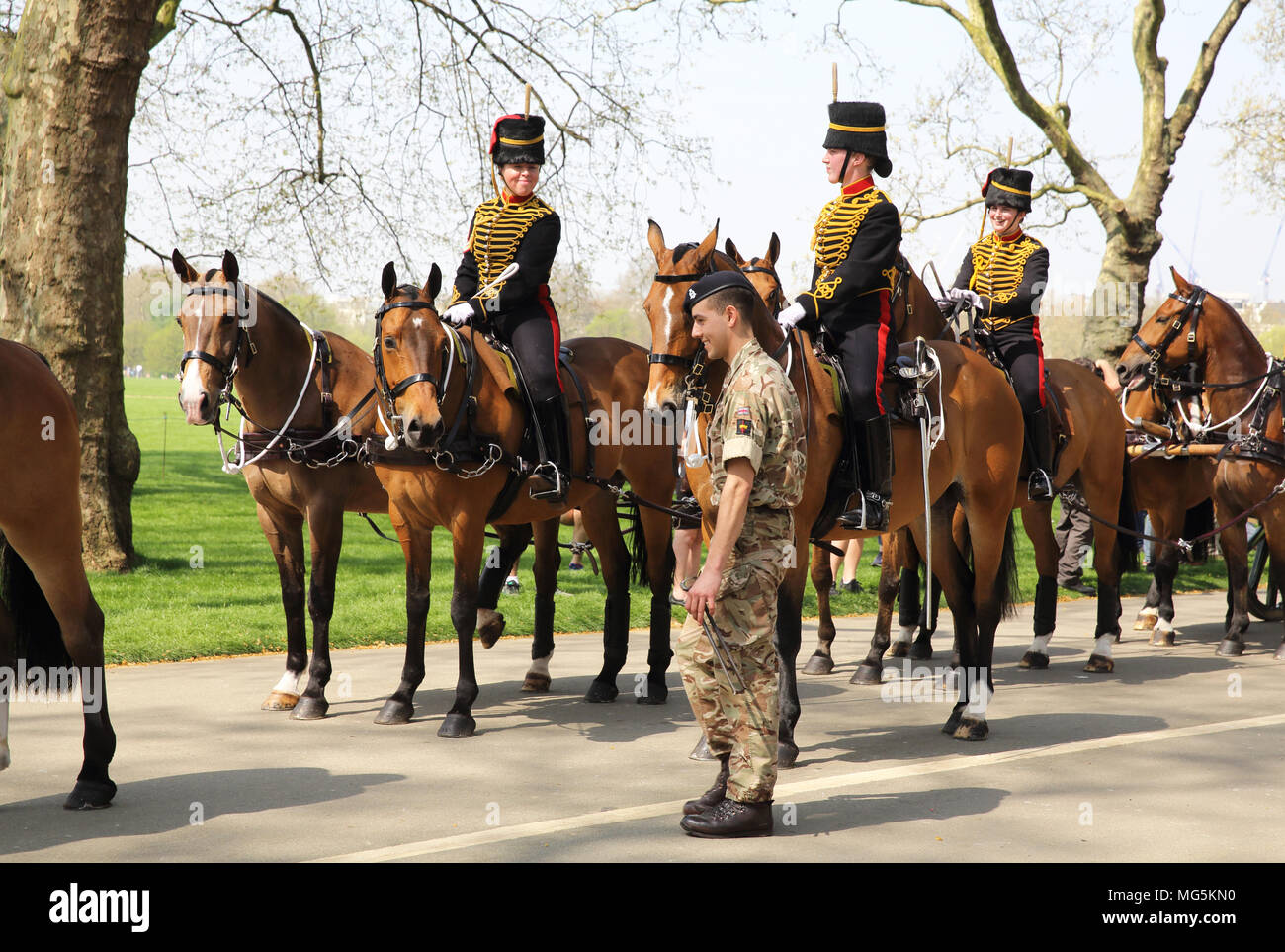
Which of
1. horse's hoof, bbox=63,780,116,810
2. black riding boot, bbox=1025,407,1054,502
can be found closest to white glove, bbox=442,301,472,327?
horse's hoof, bbox=63,780,116,810

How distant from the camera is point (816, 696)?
8.49 meters

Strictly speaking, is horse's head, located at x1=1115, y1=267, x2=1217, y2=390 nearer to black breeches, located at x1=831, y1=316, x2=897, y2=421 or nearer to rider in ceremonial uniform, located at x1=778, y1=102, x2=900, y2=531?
rider in ceremonial uniform, located at x1=778, y1=102, x2=900, y2=531

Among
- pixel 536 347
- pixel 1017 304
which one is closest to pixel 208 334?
pixel 536 347

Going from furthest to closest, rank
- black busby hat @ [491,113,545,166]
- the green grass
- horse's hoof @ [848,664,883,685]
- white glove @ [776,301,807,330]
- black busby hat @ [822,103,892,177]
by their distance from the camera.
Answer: the green grass, horse's hoof @ [848,664,883,685], black busby hat @ [491,113,545,166], black busby hat @ [822,103,892,177], white glove @ [776,301,807,330]

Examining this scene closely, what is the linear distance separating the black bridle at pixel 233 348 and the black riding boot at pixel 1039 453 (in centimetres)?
578

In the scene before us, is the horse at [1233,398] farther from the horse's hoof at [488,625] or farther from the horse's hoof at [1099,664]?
the horse's hoof at [488,625]

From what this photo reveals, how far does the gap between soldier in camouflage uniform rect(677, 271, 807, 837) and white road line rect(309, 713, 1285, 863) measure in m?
0.43

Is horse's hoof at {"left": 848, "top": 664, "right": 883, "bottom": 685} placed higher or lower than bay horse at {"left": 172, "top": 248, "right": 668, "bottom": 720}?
lower

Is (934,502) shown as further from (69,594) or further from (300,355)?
(69,594)

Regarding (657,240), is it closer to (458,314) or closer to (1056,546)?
(458,314)

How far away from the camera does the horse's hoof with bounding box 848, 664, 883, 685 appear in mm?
9070

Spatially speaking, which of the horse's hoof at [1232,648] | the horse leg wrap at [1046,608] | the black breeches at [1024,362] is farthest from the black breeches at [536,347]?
the horse's hoof at [1232,648]

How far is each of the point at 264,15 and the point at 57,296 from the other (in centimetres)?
995

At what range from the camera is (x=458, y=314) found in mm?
7438
